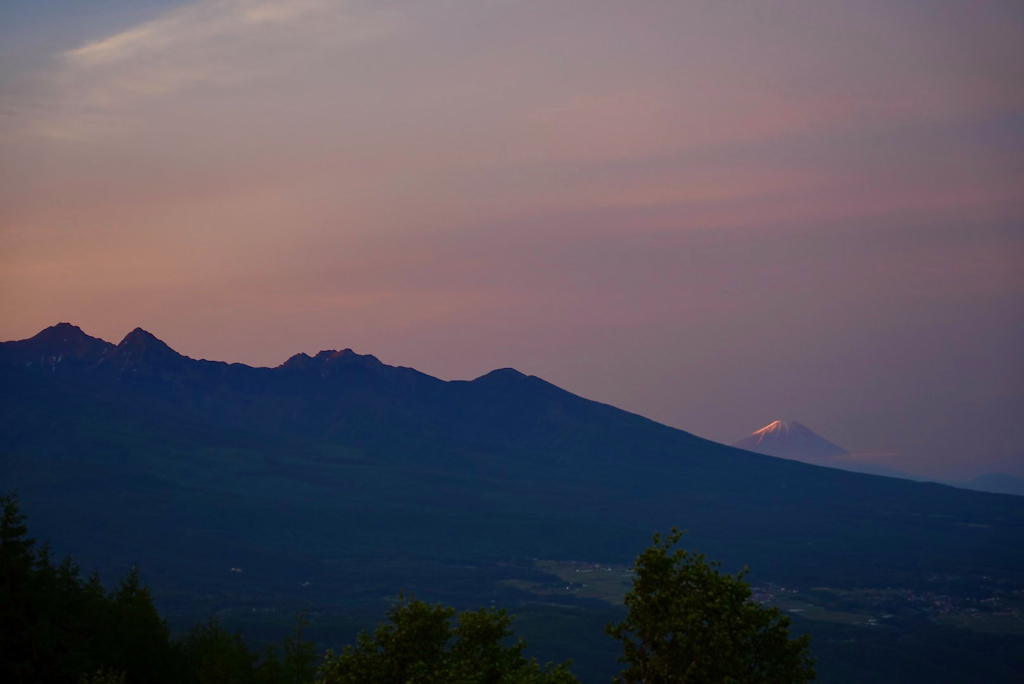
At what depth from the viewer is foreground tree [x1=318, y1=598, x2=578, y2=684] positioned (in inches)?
1277

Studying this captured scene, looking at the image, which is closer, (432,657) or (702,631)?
(702,631)

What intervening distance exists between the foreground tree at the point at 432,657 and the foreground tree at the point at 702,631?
3071mm

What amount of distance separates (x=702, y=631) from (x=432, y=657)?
9022 mm

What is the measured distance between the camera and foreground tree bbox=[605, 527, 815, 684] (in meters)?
30.9

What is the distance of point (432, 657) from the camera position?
33875mm

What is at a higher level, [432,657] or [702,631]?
[702,631]

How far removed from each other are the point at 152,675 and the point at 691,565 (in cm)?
3418

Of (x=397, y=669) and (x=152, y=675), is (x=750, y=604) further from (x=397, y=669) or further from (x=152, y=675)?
(x=152, y=675)

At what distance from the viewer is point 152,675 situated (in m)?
53.8

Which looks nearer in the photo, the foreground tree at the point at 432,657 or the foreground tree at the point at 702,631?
the foreground tree at the point at 702,631

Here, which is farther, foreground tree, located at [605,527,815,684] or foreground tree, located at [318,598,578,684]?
foreground tree, located at [318,598,578,684]

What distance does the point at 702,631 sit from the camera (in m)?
31.3

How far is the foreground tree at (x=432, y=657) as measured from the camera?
1277 inches

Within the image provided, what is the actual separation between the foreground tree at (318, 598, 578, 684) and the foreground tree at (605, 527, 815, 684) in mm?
3071
